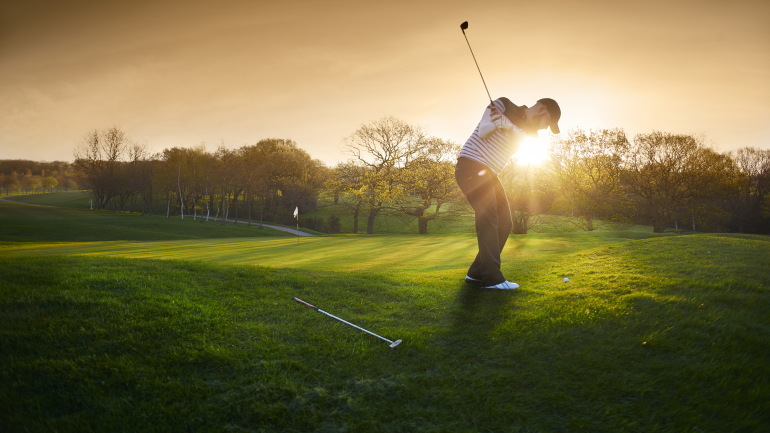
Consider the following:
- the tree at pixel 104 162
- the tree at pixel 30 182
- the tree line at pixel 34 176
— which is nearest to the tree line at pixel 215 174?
the tree at pixel 104 162

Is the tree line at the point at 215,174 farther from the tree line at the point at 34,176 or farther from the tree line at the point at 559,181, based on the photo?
the tree line at the point at 34,176

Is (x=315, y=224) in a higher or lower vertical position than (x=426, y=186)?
lower

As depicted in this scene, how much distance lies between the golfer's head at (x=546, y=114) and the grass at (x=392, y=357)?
2507 mm

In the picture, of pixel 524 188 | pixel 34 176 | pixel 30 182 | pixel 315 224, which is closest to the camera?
pixel 524 188

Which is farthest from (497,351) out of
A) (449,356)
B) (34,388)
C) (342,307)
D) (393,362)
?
(34,388)

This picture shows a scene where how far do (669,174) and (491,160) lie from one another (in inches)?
1761

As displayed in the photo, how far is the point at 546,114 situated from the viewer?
514cm

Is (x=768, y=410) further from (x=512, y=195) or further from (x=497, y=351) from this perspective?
(x=512, y=195)

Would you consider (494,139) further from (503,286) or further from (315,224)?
(315,224)

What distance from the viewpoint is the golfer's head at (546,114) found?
513cm

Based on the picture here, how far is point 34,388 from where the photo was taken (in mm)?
2613

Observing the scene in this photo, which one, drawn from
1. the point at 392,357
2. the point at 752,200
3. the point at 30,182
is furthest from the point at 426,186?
the point at 30,182

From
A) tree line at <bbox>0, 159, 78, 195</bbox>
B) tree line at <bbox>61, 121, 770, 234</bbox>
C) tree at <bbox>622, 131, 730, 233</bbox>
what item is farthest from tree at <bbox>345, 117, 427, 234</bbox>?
tree line at <bbox>0, 159, 78, 195</bbox>

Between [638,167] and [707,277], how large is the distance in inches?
1752
